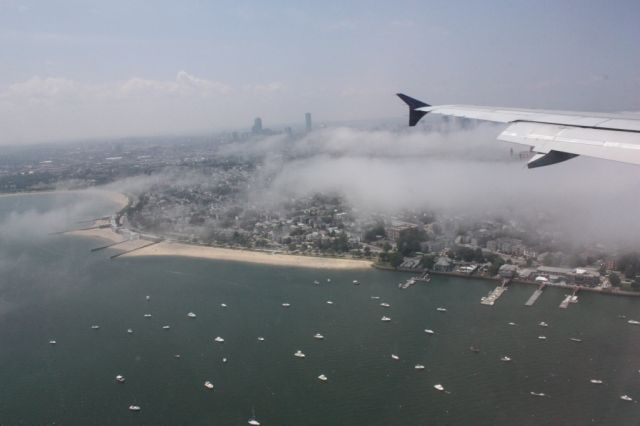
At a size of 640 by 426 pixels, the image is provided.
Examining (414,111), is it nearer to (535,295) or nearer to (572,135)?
(572,135)

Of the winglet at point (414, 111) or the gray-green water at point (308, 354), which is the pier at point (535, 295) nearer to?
the gray-green water at point (308, 354)

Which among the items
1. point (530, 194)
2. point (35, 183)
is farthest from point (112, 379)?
point (35, 183)

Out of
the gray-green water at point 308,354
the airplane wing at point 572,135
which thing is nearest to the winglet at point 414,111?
the airplane wing at point 572,135

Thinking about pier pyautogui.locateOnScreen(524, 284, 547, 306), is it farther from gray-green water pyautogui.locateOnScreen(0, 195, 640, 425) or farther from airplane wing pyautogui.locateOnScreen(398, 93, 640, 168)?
airplane wing pyautogui.locateOnScreen(398, 93, 640, 168)

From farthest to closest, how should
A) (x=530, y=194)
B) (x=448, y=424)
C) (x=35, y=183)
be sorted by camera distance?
(x=35, y=183) → (x=530, y=194) → (x=448, y=424)

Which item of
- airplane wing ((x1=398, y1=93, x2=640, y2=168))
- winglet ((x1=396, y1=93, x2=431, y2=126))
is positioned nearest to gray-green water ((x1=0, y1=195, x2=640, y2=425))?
winglet ((x1=396, y1=93, x2=431, y2=126))

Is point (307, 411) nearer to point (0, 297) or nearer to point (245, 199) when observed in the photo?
point (0, 297)
